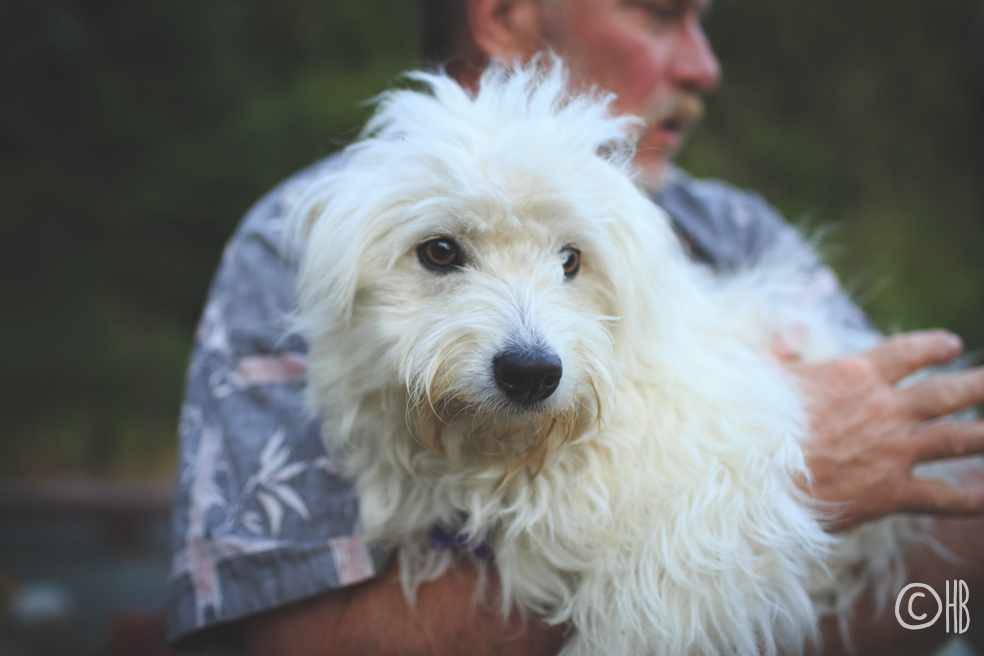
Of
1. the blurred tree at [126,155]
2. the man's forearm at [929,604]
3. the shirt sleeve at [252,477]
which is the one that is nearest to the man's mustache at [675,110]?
the shirt sleeve at [252,477]

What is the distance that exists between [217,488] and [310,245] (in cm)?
55

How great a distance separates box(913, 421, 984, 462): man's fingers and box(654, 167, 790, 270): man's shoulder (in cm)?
72

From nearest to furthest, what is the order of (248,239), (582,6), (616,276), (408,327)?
1. (408,327)
2. (616,276)
3. (248,239)
4. (582,6)

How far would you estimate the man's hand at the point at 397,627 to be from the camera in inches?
45.9

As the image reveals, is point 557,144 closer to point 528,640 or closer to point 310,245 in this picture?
point 310,245

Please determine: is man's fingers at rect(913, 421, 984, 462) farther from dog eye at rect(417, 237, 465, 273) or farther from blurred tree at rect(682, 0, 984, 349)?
blurred tree at rect(682, 0, 984, 349)

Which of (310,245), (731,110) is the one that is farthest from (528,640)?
(731,110)

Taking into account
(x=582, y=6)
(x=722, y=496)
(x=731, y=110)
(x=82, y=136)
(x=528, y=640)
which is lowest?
(x=528, y=640)

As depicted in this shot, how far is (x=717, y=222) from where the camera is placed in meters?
1.99

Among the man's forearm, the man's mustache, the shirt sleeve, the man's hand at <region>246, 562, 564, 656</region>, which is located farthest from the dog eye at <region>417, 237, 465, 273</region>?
the man's forearm

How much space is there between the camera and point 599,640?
1109 millimetres

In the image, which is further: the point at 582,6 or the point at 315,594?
the point at 582,6

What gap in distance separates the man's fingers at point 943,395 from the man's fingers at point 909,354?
0.05 m

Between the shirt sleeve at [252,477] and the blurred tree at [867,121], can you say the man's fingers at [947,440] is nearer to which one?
the shirt sleeve at [252,477]
